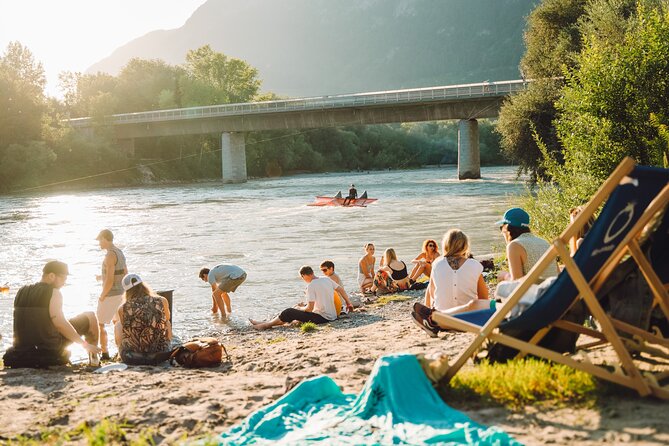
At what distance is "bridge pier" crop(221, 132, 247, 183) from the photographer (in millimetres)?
72750

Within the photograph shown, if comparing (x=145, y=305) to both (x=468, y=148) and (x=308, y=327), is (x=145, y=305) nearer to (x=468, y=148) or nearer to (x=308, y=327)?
(x=308, y=327)

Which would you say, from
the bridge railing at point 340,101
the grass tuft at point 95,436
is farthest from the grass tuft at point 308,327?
the bridge railing at point 340,101

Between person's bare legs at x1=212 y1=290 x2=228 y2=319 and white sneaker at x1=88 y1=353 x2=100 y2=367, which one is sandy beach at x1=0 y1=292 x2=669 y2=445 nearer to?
white sneaker at x1=88 y1=353 x2=100 y2=367

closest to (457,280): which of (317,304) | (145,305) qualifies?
(145,305)

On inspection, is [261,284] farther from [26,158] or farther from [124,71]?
[124,71]

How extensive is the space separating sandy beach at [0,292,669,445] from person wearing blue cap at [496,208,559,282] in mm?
895

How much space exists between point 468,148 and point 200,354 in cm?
5454

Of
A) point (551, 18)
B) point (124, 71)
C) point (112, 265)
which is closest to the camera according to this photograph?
point (112, 265)

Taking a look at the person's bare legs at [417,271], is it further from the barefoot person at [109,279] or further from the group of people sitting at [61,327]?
the group of people sitting at [61,327]

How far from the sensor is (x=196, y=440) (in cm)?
491

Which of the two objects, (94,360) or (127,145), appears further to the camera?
(127,145)

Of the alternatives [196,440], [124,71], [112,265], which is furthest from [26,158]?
[196,440]

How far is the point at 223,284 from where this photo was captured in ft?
43.6

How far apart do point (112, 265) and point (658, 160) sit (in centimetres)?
1019
